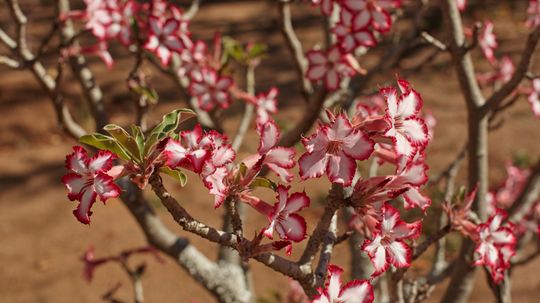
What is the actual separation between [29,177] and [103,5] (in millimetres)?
2322

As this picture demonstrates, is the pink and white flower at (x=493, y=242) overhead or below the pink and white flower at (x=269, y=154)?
below

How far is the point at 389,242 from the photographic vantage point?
0.89 metres

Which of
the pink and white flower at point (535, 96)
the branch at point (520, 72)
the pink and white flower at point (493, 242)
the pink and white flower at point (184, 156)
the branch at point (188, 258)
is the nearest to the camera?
the pink and white flower at point (184, 156)

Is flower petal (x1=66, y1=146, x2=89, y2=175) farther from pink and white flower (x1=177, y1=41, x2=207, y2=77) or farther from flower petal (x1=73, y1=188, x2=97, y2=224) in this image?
pink and white flower (x1=177, y1=41, x2=207, y2=77)

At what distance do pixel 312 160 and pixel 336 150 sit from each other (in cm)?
3

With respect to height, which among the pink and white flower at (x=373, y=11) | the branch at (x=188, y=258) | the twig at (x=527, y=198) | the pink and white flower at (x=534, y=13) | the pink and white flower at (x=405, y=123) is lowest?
the branch at (x=188, y=258)

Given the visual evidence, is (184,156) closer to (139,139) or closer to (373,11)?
(139,139)

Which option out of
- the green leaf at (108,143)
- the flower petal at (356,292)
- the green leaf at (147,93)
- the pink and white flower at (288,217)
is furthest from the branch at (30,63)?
the flower petal at (356,292)

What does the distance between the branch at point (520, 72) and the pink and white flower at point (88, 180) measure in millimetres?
950

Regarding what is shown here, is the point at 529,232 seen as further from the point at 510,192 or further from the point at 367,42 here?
the point at 367,42

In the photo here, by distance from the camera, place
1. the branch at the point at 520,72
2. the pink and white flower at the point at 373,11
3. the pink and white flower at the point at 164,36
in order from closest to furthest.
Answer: the branch at the point at 520,72
the pink and white flower at the point at 373,11
the pink and white flower at the point at 164,36

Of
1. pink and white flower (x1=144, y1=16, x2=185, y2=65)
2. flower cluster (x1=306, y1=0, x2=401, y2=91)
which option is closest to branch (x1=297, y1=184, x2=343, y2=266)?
flower cluster (x1=306, y1=0, x2=401, y2=91)

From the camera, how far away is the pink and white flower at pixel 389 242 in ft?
2.80

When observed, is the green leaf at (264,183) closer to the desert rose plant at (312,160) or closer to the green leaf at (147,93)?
the desert rose plant at (312,160)
